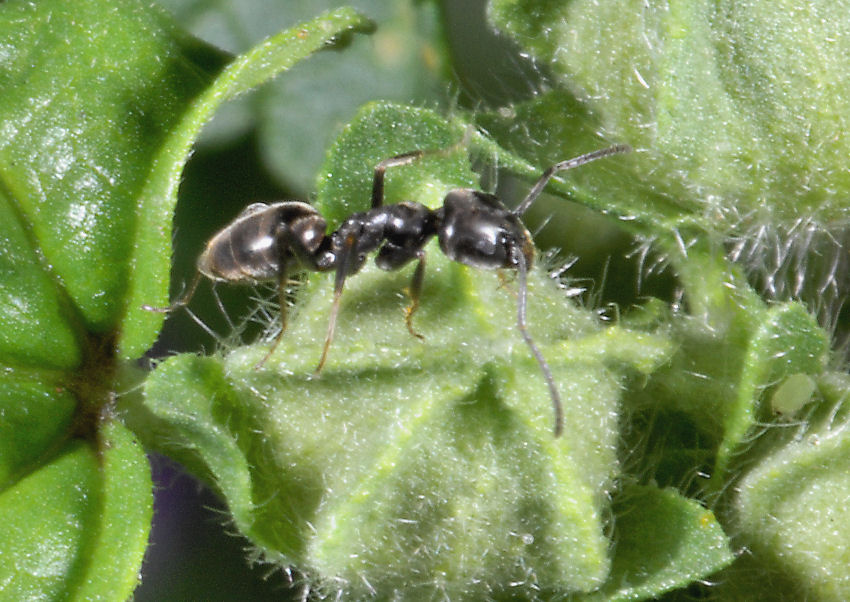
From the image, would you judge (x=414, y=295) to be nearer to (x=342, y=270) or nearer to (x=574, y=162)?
(x=342, y=270)

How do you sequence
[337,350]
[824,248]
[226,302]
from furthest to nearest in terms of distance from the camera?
[226,302], [824,248], [337,350]

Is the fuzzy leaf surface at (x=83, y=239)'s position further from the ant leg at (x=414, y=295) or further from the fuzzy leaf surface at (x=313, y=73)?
the fuzzy leaf surface at (x=313, y=73)

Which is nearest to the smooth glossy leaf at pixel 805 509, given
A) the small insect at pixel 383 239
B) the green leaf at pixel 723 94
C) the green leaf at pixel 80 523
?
the green leaf at pixel 723 94

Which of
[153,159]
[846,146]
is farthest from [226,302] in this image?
[846,146]

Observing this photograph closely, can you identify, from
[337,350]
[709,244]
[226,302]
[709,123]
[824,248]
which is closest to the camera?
[337,350]

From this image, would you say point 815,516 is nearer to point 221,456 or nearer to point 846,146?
point 846,146

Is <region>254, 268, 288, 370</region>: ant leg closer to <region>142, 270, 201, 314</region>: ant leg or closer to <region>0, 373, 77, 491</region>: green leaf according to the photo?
<region>142, 270, 201, 314</region>: ant leg
